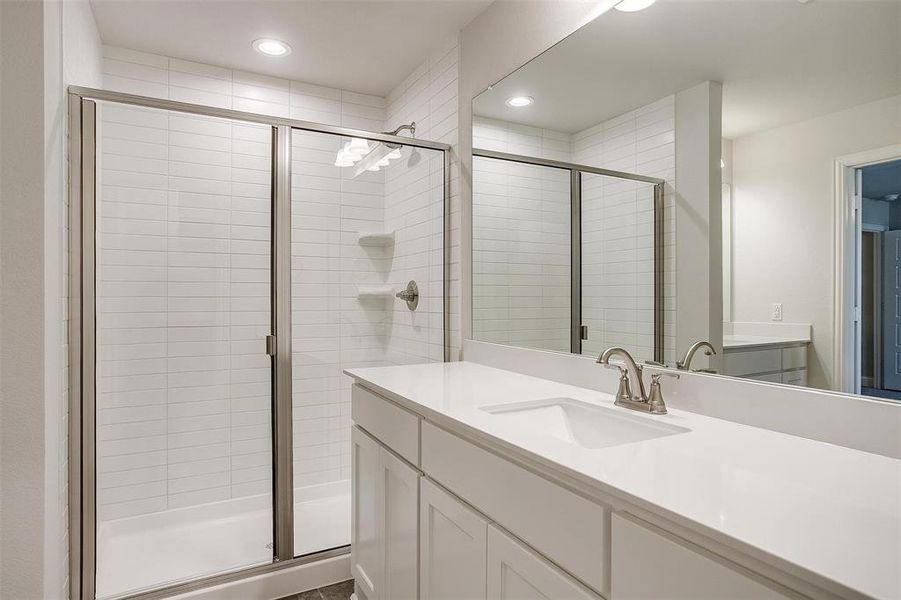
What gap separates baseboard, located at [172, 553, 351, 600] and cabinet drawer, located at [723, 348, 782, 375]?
1.69 meters

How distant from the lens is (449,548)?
123 centimetres

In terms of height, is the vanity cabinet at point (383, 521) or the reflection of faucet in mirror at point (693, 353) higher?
the reflection of faucet in mirror at point (693, 353)

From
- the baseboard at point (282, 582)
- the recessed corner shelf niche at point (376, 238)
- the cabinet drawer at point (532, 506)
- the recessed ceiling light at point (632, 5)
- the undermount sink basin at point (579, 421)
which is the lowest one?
the baseboard at point (282, 582)

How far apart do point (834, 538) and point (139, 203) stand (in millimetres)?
2123

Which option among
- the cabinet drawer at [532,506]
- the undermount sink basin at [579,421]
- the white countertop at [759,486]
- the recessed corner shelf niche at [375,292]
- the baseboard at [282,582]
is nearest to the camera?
the white countertop at [759,486]

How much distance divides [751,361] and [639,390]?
0.89 ft

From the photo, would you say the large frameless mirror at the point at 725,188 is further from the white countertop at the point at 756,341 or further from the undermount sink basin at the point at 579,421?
the undermount sink basin at the point at 579,421

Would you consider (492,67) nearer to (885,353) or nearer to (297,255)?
(297,255)

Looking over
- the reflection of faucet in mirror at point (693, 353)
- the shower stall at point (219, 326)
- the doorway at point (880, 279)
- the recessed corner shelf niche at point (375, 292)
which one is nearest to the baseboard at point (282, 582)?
the shower stall at point (219, 326)

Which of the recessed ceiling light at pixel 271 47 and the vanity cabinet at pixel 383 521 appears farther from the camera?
the recessed ceiling light at pixel 271 47

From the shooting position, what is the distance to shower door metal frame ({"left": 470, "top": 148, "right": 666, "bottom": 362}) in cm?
139

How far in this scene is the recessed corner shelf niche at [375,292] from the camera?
2240 mm

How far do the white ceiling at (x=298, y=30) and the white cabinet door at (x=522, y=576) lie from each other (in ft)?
6.71

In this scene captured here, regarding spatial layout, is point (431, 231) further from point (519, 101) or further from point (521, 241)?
point (519, 101)
